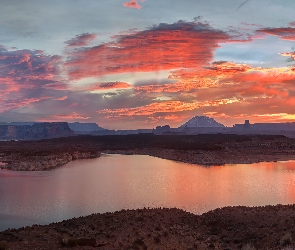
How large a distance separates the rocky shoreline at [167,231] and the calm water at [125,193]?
3.59 m

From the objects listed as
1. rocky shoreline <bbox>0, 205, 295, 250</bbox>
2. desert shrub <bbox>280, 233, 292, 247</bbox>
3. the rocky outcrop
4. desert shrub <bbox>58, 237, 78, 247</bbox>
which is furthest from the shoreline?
desert shrub <bbox>280, 233, 292, 247</bbox>

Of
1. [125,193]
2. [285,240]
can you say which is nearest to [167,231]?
[285,240]

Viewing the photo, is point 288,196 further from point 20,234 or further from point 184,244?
point 20,234

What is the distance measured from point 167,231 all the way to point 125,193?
14.7 meters

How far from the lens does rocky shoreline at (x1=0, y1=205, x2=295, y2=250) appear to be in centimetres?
1712

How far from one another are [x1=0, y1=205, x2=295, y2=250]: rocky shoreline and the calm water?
3590 mm

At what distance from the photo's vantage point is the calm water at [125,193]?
27656 mm

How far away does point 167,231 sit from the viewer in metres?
20.6

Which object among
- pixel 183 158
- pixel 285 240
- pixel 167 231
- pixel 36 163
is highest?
pixel 285 240

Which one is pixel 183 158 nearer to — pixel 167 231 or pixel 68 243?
pixel 167 231

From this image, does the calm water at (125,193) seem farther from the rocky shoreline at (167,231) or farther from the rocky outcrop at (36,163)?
the rocky outcrop at (36,163)

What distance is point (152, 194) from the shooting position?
112ft

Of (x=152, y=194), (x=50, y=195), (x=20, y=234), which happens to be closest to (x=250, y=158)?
(x=152, y=194)

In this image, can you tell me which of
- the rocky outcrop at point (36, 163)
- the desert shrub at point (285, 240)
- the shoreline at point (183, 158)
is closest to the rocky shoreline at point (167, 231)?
the desert shrub at point (285, 240)
